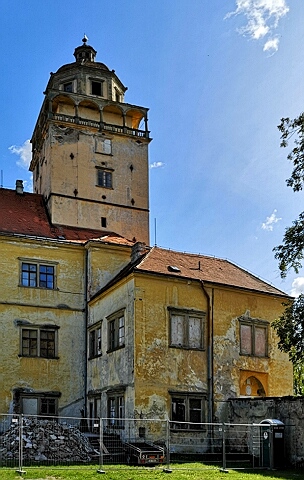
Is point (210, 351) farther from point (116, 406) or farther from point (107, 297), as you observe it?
point (107, 297)

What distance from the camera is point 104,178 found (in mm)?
36125

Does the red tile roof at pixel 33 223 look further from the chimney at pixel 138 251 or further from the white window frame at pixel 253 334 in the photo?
the white window frame at pixel 253 334

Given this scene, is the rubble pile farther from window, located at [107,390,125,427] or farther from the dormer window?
the dormer window

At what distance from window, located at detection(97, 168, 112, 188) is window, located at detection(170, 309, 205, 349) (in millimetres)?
12150

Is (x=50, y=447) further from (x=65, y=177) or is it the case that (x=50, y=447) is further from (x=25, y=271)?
(x=65, y=177)

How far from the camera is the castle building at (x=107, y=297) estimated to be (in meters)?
25.6

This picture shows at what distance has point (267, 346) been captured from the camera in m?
28.8

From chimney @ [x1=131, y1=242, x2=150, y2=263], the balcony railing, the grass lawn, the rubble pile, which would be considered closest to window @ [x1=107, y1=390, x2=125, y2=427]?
the rubble pile

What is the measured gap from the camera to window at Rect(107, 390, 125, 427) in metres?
25.2

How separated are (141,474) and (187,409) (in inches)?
302

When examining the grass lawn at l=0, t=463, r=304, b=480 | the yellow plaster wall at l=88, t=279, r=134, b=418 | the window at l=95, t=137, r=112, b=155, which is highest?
the window at l=95, t=137, r=112, b=155

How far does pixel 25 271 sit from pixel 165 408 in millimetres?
10165

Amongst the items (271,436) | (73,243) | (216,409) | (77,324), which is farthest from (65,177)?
(271,436)

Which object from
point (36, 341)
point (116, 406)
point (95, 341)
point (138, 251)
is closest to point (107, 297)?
point (95, 341)
